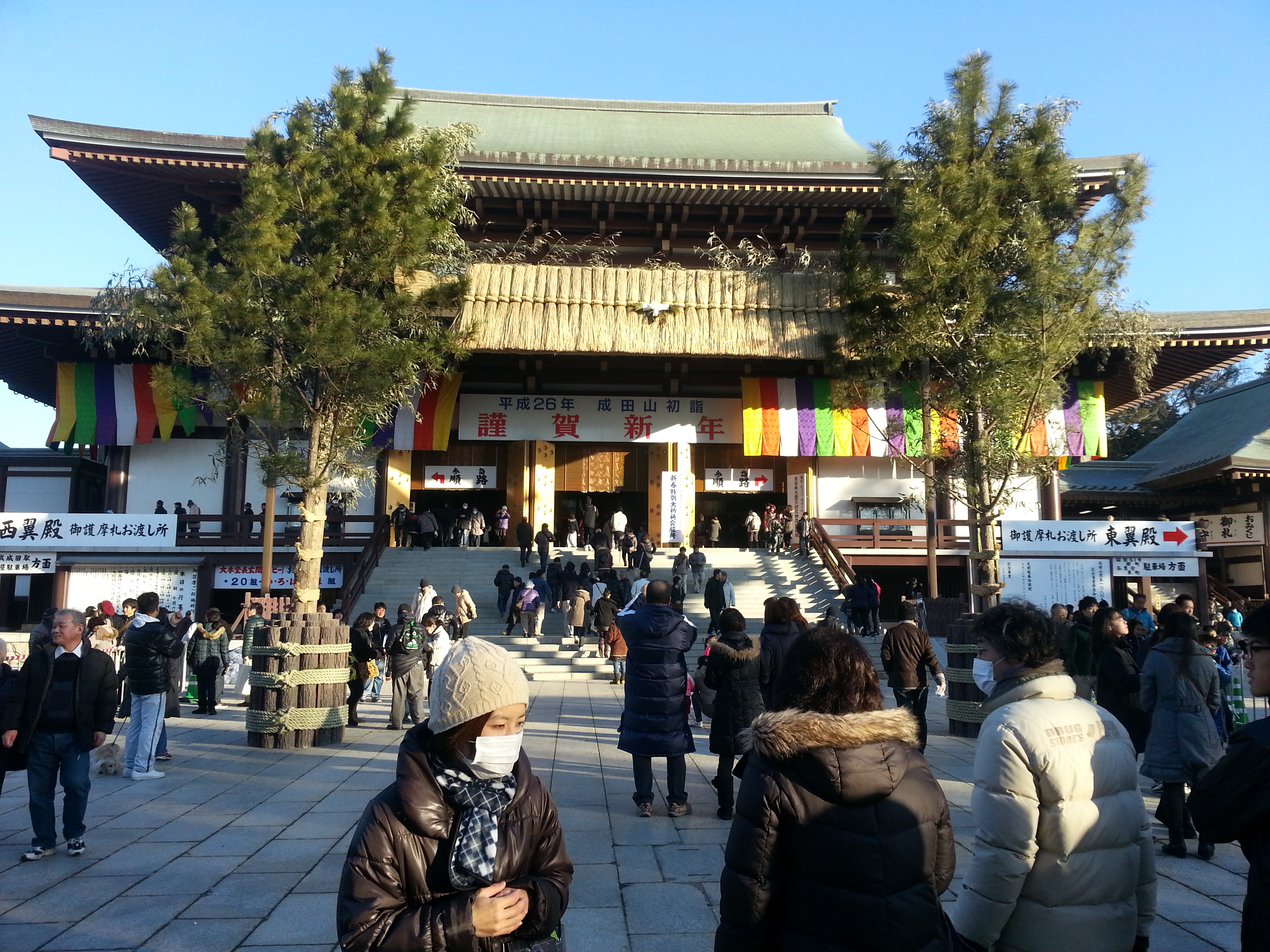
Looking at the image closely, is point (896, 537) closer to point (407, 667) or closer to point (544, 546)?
point (544, 546)

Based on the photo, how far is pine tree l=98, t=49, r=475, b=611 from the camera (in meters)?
9.62

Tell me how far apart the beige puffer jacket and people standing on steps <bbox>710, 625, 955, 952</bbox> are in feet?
1.33

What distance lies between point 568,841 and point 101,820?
10.4ft

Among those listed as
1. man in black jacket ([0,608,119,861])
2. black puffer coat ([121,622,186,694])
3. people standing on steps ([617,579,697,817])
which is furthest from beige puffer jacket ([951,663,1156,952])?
black puffer coat ([121,622,186,694])

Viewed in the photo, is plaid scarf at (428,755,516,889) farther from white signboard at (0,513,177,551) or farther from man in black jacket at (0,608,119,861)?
white signboard at (0,513,177,551)

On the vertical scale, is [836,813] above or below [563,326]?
below

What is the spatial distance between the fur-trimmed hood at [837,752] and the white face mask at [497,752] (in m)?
0.61

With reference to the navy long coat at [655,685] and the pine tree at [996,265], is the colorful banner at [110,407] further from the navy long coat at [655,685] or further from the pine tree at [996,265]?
the navy long coat at [655,685]

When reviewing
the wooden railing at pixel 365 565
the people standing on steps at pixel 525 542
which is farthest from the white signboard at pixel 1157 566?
the wooden railing at pixel 365 565

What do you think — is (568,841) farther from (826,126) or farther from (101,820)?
(826,126)

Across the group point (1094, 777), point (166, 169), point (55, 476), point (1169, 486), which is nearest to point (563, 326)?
point (166, 169)

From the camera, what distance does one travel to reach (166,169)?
18.2 m

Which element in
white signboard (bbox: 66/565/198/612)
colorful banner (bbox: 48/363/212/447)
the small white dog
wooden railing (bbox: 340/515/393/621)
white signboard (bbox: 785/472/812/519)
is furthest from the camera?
white signboard (bbox: 785/472/812/519)

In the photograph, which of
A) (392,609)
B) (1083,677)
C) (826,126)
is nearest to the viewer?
(1083,677)
